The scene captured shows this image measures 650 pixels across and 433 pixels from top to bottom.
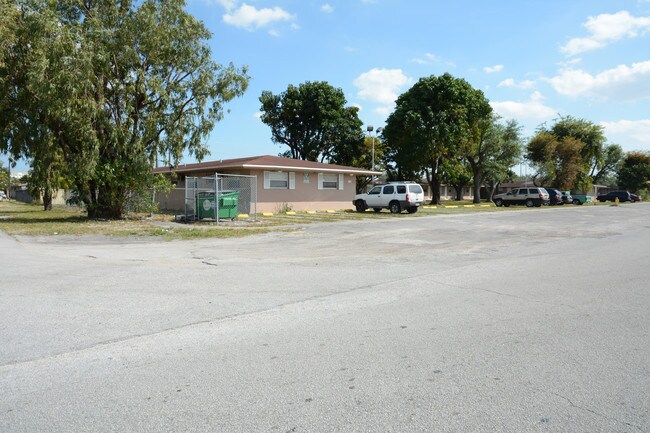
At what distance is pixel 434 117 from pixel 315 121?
16129 millimetres

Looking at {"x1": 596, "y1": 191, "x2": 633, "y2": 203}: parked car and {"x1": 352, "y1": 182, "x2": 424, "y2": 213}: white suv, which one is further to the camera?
{"x1": 596, "y1": 191, "x2": 633, "y2": 203}: parked car

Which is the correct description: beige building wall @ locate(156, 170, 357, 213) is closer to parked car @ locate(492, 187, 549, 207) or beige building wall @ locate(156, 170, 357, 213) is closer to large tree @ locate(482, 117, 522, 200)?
parked car @ locate(492, 187, 549, 207)

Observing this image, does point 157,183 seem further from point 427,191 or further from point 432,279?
point 427,191

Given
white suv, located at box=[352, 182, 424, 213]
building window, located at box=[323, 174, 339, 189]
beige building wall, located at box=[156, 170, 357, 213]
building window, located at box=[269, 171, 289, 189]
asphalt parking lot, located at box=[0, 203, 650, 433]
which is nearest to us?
asphalt parking lot, located at box=[0, 203, 650, 433]

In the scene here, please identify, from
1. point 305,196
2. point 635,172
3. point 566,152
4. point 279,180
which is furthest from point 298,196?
point 635,172

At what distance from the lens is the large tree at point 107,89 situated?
62.2 ft

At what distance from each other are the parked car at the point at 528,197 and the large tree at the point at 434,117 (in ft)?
23.2

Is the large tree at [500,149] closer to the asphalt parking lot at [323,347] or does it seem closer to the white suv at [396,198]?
the white suv at [396,198]

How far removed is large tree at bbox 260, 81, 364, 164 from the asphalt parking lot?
43256 millimetres

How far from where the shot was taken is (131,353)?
4.56 metres

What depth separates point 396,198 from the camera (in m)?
29.1

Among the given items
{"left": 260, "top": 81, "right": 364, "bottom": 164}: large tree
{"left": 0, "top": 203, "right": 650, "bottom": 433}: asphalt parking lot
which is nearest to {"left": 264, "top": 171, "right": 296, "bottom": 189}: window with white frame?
{"left": 0, "top": 203, "right": 650, "bottom": 433}: asphalt parking lot

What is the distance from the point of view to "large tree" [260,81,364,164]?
2026 inches

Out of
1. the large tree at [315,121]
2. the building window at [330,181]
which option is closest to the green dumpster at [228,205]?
the building window at [330,181]
